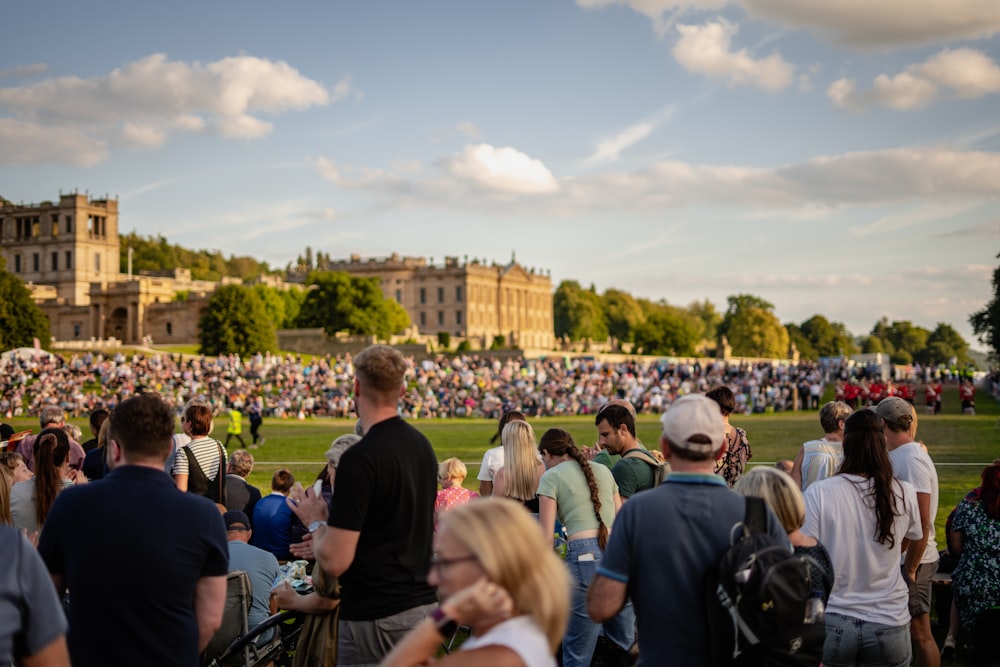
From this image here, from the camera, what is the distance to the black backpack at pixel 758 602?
3730 millimetres

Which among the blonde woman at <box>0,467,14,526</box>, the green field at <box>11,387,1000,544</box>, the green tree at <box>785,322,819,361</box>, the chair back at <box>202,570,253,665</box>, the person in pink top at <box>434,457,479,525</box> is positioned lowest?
the green field at <box>11,387,1000,544</box>

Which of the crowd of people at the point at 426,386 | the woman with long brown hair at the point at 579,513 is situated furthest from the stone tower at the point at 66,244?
the woman with long brown hair at the point at 579,513

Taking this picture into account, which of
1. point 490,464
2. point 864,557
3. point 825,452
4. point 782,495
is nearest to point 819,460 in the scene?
point 825,452

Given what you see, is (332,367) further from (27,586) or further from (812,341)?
(812,341)

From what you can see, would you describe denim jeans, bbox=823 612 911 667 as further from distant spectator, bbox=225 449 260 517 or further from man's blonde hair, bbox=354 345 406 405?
distant spectator, bbox=225 449 260 517

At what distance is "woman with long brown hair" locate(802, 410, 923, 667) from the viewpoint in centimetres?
528

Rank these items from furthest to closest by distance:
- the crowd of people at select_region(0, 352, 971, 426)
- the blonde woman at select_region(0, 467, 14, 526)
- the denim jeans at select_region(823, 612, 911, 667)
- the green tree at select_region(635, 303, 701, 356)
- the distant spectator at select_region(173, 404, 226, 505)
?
the green tree at select_region(635, 303, 701, 356), the crowd of people at select_region(0, 352, 971, 426), the distant spectator at select_region(173, 404, 226, 505), the denim jeans at select_region(823, 612, 911, 667), the blonde woman at select_region(0, 467, 14, 526)

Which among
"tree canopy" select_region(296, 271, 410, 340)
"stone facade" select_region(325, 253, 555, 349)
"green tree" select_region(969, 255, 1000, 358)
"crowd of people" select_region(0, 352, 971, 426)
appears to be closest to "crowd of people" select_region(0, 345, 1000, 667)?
"crowd of people" select_region(0, 352, 971, 426)

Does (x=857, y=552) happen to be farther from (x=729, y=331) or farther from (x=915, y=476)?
(x=729, y=331)

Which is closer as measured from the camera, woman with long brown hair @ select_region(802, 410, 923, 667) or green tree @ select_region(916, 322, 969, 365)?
woman with long brown hair @ select_region(802, 410, 923, 667)

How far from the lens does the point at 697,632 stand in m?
3.94

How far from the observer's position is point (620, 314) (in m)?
160

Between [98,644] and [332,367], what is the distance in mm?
52257

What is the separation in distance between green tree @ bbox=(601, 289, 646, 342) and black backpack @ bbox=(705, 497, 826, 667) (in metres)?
153
